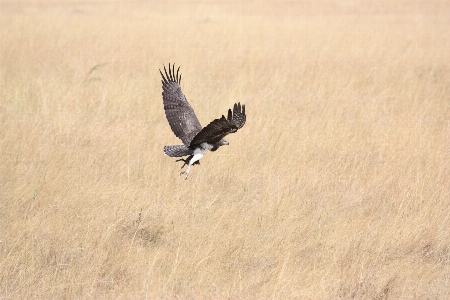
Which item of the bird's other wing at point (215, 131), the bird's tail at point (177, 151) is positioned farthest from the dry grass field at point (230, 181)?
the bird's other wing at point (215, 131)

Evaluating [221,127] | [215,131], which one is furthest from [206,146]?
[221,127]

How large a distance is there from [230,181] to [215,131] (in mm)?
1178

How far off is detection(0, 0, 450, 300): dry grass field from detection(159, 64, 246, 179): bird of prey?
0.39 m

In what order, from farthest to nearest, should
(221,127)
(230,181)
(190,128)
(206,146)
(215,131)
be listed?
(230,181) < (190,128) < (206,146) < (215,131) < (221,127)

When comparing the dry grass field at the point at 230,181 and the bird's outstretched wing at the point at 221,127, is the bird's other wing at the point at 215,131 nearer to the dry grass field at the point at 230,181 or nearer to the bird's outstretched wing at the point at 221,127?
the bird's outstretched wing at the point at 221,127

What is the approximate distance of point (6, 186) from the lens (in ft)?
17.8

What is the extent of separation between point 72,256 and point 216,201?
1.52 meters

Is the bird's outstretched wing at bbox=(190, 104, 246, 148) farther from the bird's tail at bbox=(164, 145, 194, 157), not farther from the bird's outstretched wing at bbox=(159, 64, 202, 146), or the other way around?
the bird's outstretched wing at bbox=(159, 64, 202, 146)

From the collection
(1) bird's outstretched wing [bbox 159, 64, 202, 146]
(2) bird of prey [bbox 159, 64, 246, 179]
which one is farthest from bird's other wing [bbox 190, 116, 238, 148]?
(1) bird's outstretched wing [bbox 159, 64, 202, 146]

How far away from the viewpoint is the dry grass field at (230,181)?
13.6 feet

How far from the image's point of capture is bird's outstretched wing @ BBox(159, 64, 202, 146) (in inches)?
225

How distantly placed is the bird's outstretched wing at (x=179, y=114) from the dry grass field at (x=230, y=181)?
452 millimetres

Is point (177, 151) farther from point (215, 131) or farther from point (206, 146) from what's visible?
point (215, 131)

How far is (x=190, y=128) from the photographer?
18.8 ft
